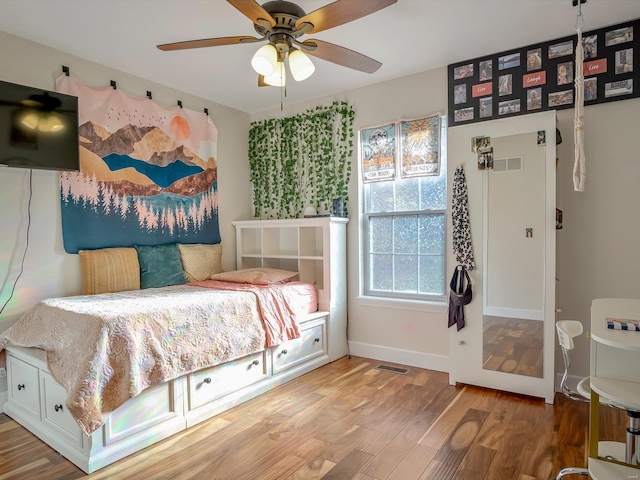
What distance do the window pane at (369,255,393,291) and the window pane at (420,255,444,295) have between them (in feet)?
1.04

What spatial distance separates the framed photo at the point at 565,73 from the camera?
2855 mm

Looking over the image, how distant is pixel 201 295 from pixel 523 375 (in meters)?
2.44

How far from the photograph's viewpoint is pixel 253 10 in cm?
188

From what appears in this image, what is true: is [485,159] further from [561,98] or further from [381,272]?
[381,272]

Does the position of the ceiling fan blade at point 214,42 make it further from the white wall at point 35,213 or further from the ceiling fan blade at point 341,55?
the white wall at point 35,213

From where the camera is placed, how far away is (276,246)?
4.27m

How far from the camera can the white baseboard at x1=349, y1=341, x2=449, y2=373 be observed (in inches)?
137

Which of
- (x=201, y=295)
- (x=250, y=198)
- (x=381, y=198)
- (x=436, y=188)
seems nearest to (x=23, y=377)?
(x=201, y=295)

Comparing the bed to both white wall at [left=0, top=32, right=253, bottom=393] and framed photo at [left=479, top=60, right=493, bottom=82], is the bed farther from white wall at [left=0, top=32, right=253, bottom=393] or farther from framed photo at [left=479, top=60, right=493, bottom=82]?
framed photo at [left=479, top=60, right=493, bottom=82]

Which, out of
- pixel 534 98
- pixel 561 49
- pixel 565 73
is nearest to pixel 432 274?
pixel 534 98

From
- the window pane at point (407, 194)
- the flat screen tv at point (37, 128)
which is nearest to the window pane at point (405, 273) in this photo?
the window pane at point (407, 194)

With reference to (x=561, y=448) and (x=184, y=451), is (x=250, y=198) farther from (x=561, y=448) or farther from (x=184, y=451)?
(x=561, y=448)

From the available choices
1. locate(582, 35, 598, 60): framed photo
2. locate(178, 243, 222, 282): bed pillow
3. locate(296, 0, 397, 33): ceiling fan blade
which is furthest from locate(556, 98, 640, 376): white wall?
locate(178, 243, 222, 282): bed pillow

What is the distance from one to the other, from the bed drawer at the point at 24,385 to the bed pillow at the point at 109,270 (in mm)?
657
